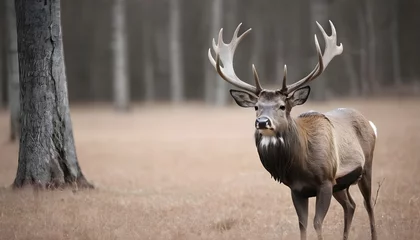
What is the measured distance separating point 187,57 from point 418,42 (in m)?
20.9

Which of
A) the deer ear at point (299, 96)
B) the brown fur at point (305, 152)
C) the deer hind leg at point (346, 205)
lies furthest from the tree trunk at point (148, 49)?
the deer ear at point (299, 96)

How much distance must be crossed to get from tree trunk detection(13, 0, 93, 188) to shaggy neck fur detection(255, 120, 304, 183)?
4.12 m

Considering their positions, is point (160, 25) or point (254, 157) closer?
point (254, 157)

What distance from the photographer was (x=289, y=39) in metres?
46.9

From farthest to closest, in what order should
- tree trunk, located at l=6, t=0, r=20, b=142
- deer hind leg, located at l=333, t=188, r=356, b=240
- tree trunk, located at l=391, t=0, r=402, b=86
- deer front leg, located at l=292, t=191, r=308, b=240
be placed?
1. tree trunk, located at l=391, t=0, r=402, b=86
2. tree trunk, located at l=6, t=0, r=20, b=142
3. deer hind leg, located at l=333, t=188, r=356, b=240
4. deer front leg, located at l=292, t=191, r=308, b=240

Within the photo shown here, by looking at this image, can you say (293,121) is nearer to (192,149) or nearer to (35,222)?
(35,222)

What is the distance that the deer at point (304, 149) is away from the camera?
5820mm

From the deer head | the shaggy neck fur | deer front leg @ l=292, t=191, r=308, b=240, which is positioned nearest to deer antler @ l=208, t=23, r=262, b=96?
the deer head

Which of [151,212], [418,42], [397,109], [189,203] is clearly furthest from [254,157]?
[418,42]

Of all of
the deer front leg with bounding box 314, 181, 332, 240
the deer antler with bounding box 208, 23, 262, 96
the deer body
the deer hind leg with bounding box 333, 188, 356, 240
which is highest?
the deer antler with bounding box 208, 23, 262, 96

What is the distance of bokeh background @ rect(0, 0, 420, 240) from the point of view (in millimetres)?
7312

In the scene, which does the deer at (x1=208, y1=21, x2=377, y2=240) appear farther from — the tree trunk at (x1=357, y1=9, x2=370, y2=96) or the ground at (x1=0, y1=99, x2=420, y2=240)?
the tree trunk at (x1=357, y1=9, x2=370, y2=96)

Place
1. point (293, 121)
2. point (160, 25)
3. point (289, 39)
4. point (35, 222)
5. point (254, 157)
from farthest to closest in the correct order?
point (160, 25) < point (289, 39) < point (254, 157) < point (35, 222) < point (293, 121)

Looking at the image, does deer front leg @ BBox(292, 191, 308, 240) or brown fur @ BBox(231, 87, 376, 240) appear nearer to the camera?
brown fur @ BBox(231, 87, 376, 240)
